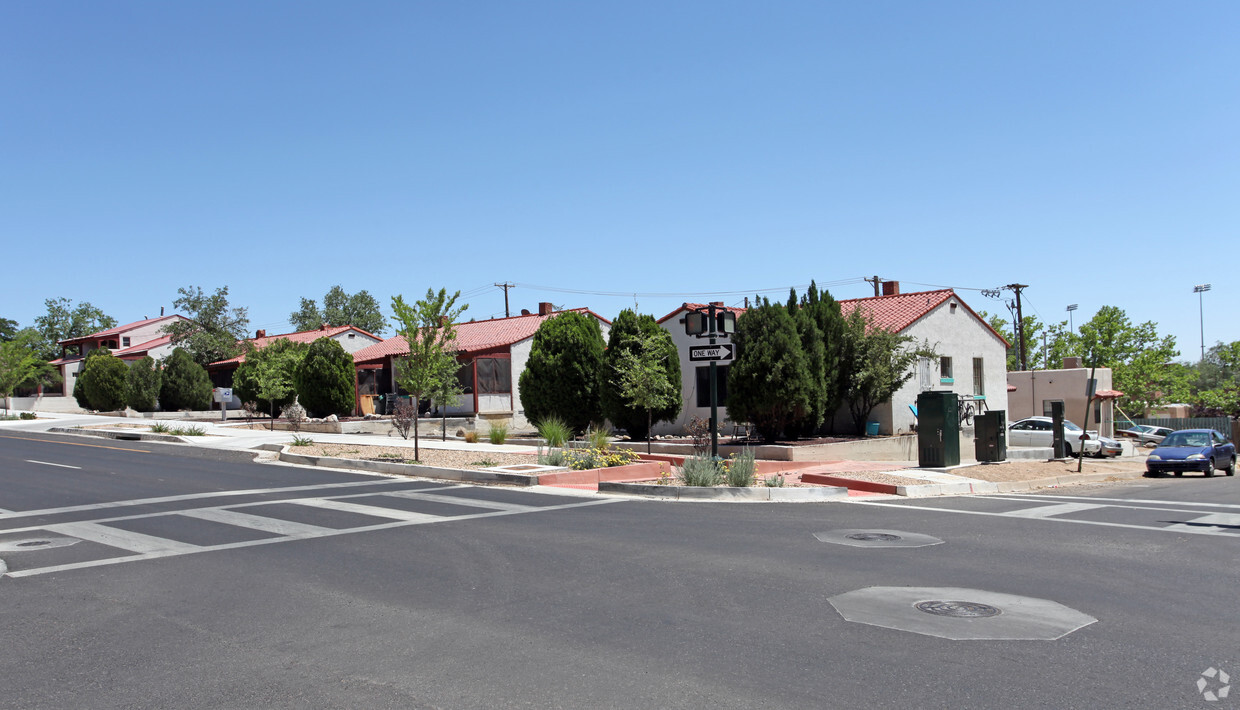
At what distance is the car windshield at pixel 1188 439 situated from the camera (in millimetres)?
26203

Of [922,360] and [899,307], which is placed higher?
[899,307]

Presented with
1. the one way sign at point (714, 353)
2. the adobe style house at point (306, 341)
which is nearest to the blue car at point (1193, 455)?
the one way sign at point (714, 353)

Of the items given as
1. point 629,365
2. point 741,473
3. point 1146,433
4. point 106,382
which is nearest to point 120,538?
point 741,473

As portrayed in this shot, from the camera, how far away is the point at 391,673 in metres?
5.57

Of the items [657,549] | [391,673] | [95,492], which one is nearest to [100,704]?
[391,673]

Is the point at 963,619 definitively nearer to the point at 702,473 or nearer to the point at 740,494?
the point at 740,494

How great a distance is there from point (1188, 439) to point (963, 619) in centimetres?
2419

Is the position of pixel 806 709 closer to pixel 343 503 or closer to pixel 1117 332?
pixel 343 503

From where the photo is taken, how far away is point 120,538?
10.9m

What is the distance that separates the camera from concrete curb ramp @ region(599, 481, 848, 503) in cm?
1490

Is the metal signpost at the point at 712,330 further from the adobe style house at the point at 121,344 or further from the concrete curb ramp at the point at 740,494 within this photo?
the adobe style house at the point at 121,344

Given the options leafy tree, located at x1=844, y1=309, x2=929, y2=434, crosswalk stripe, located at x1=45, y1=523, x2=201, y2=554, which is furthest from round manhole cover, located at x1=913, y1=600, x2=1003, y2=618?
leafy tree, located at x1=844, y1=309, x2=929, y2=434

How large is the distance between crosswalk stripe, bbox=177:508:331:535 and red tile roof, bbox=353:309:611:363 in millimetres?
22161

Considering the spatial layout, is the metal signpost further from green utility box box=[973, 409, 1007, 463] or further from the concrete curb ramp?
green utility box box=[973, 409, 1007, 463]
